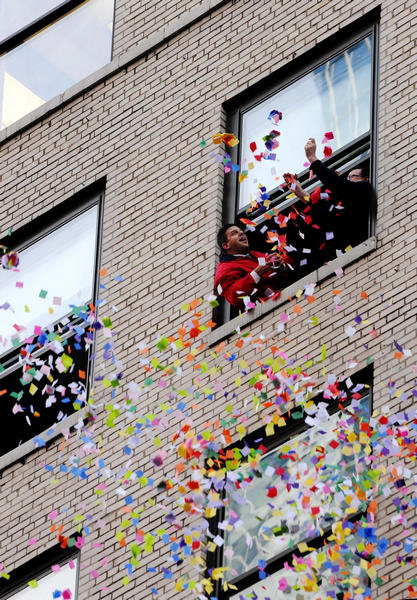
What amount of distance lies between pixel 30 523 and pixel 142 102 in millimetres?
4824

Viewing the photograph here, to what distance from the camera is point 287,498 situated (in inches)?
710

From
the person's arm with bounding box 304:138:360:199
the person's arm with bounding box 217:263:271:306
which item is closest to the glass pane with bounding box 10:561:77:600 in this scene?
the person's arm with bounding box 217:263:271:306

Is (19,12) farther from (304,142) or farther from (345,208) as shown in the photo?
(345,208)

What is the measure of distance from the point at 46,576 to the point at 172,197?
4.03 metres

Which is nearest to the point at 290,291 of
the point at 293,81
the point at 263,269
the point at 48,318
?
the point at 263,269

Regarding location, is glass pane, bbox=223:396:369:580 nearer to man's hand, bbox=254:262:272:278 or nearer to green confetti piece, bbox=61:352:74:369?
man's hand, bbox=254:262:272:278

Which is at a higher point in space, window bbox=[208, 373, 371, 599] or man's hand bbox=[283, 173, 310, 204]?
man's hand bbox=[283, 173, 310, 204]

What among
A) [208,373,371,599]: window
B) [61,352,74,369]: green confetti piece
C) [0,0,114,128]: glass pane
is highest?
[0,0,114,128]: glass pane

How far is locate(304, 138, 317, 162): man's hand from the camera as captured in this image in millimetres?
19344

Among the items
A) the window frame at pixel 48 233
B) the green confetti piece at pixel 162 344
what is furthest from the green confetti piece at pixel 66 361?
the green confetti piece at pixel 162 344

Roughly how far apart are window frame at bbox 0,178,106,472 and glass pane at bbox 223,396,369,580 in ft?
8.35

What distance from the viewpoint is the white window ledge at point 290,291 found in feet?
61.3

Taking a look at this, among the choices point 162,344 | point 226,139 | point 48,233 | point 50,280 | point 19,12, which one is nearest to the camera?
point 162,344

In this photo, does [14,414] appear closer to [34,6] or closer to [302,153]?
[302,153]
